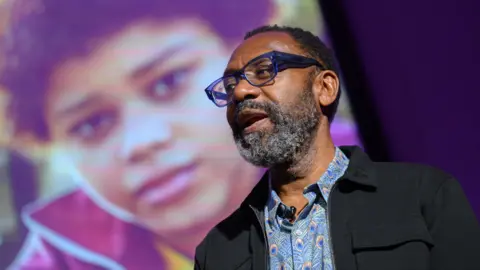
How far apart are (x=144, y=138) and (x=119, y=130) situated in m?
0.10

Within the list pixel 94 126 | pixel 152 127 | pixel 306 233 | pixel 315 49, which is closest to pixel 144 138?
pixel 152 127

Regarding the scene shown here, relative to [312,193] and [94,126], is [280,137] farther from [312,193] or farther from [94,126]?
[94,126]

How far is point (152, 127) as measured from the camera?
2.09 meters

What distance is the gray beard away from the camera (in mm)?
1081

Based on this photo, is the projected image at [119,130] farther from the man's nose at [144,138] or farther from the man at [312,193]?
the man at [312,193]

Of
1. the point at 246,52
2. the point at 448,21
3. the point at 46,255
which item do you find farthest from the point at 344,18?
the point at 46,255

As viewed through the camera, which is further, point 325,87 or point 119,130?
point 119,130

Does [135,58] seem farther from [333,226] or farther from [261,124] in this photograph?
[333,226]

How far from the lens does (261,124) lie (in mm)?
1090

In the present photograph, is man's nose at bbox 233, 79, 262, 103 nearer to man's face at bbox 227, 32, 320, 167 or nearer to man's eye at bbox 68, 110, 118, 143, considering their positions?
man's face at bbox 227, 32, 320, 167

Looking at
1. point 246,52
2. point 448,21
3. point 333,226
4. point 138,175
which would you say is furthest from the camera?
point 138,175

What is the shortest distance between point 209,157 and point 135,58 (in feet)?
1.60

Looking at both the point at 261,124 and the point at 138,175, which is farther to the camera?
the point at 138,175

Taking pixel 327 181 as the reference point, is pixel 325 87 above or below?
above
